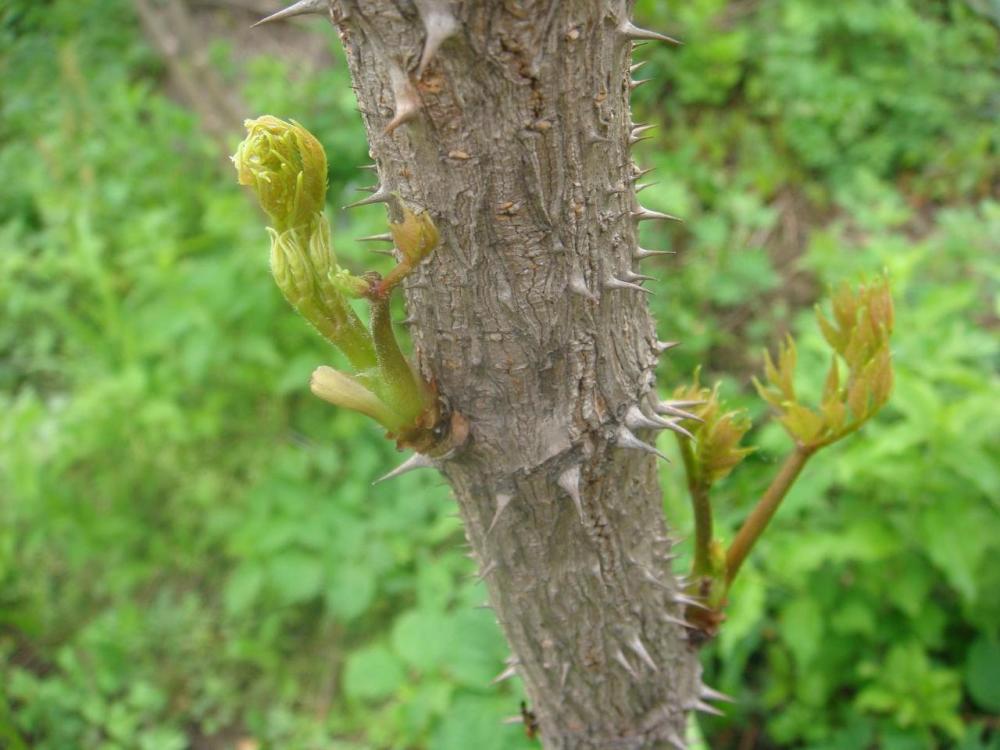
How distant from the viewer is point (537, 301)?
826 mm

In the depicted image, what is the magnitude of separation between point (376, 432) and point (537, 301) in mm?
2519

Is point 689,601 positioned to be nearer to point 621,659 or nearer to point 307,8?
point 621,659

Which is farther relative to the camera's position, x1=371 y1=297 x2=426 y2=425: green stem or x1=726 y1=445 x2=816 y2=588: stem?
x1=726 y1=445 x2=816 y2=588: stem

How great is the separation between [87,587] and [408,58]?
3427mm

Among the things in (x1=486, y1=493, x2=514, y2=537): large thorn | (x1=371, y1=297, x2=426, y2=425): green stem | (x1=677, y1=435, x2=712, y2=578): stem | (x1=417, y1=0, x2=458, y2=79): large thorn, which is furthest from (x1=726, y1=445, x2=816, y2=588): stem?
(x1=417, y1=0, x2=458, y2=79): large thorn

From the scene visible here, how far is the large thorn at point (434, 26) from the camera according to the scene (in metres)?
0.62

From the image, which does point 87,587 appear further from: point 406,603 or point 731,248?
point 731,248

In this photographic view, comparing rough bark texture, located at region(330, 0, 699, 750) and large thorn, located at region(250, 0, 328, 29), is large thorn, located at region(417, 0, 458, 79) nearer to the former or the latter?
rough bark texture, located at region(330, 0, 699, 750)

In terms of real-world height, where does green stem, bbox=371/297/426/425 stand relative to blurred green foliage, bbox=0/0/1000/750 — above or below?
above

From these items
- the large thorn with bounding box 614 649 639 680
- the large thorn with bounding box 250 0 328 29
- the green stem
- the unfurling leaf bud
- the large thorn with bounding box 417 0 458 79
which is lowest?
the large thorn with bounding box 614 649 639 680

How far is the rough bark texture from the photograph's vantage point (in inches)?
27.1

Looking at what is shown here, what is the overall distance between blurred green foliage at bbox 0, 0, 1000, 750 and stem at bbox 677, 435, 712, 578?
1.02 m

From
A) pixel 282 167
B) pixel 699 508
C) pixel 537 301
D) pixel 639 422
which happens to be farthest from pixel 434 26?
pixel 699 508

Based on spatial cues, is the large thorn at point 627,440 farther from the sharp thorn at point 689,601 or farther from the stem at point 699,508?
the sharp thorn at point 689,601
